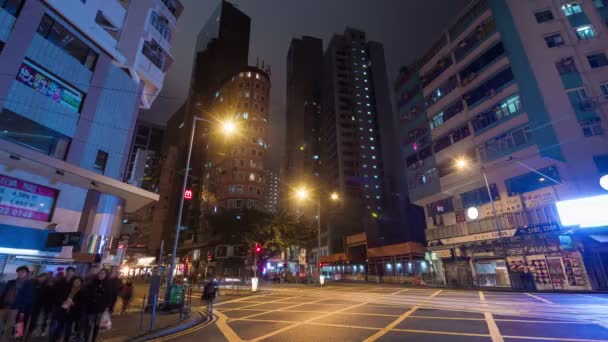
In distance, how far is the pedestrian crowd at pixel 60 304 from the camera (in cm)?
737

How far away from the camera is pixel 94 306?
24.2 feet

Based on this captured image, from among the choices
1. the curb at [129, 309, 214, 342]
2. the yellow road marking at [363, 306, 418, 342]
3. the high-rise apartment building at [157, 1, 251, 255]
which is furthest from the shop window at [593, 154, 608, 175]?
the high-rise apartment building at [157, 1, 251, 255]

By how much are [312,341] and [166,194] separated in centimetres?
9662

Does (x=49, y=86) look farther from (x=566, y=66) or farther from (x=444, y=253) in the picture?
(x=566, y=66)

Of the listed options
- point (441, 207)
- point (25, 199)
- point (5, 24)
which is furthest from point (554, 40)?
point (25, 199)

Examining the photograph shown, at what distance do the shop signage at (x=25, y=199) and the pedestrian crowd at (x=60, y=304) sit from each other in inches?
298

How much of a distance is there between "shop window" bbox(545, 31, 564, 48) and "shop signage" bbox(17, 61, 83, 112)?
38.2m

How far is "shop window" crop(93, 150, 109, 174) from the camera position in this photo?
1714cm

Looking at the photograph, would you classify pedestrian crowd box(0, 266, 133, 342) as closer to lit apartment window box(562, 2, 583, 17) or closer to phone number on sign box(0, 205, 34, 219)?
phone number on sign box(0, 205, 34, 219)

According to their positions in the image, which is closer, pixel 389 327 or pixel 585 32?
pixel 389 327

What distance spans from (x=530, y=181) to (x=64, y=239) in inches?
1352

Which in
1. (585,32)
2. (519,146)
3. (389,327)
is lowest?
(389,327)

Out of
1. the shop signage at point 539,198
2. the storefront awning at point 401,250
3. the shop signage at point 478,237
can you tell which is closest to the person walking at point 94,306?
the shop signage at point 478,237

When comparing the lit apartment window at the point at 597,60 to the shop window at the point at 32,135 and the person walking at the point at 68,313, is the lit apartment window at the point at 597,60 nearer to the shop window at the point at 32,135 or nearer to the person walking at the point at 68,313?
the person walking at the point at 68,313
